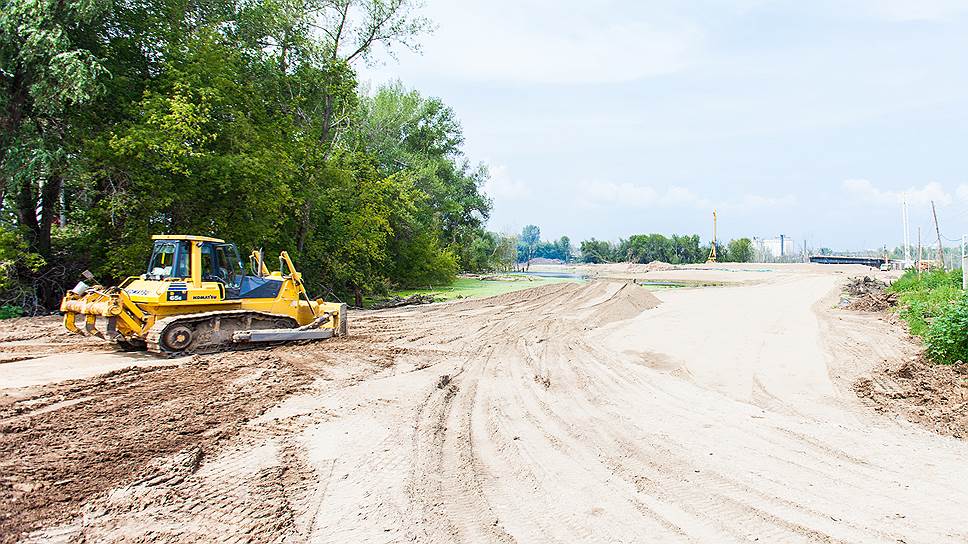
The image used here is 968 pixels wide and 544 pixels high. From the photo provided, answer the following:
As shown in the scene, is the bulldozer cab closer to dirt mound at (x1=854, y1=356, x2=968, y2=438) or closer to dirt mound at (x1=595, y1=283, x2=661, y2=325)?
dirt mound at (x1=595, y1=283, x2=661, y2=325)

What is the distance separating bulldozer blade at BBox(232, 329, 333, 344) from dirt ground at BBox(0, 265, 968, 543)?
0.43 metres

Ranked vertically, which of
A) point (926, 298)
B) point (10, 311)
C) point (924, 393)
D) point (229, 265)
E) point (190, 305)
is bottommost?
point (924, 393)

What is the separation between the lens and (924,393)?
7.39 meters

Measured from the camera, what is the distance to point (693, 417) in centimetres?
666

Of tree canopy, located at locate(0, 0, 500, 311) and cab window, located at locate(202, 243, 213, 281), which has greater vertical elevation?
tree canopy, located at locate(0, 0, 500, 311)

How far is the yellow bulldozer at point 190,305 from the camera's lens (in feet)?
31.0

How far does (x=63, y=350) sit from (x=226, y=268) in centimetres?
296

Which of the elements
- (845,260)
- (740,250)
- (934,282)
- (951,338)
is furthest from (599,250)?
(951,338)

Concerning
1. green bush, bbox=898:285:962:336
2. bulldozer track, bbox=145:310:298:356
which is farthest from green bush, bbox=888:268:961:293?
bulldozer track, bbox=145:310:298:356

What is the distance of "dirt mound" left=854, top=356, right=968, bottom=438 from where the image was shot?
6387mm

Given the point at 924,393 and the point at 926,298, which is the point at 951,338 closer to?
the point at 924,393

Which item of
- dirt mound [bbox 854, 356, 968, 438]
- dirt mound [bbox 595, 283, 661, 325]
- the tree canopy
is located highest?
the tree canopy

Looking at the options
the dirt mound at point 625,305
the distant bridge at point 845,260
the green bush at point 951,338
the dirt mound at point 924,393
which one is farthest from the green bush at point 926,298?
the distant bridge at point 845,260

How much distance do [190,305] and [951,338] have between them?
12.5 m
